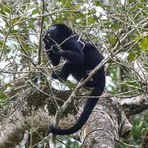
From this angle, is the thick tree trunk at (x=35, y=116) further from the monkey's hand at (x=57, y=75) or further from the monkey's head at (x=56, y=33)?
the monkey's head at (x=56, y=33)

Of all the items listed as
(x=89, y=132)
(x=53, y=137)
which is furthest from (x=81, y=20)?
(x=53, y=137)

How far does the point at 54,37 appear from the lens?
3.71 metres

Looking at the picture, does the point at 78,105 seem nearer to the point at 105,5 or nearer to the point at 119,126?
the point at 119,126

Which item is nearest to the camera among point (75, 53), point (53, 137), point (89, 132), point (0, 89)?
point (53, 137)

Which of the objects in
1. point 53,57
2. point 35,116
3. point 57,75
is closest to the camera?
point 35,116

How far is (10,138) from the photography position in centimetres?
339

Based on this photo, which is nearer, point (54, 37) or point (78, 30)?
point (78, 30)

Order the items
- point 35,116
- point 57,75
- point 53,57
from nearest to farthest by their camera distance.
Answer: point 35,116 → point 57,75 → point 53,57

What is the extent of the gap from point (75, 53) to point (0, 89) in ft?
2.36

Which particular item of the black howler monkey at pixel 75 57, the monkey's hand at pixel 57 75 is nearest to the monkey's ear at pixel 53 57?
the black howler monkey at pixel 75 57

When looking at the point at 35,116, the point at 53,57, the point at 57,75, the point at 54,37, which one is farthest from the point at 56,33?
the point at 35,116

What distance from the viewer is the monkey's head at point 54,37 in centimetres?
352

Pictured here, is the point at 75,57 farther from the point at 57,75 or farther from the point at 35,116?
the point at 35,116

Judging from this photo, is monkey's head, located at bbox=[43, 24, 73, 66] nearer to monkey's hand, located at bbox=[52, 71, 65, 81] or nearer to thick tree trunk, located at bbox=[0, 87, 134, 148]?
monkey's hand, located at bbox=[52, 71, 65, 81]
